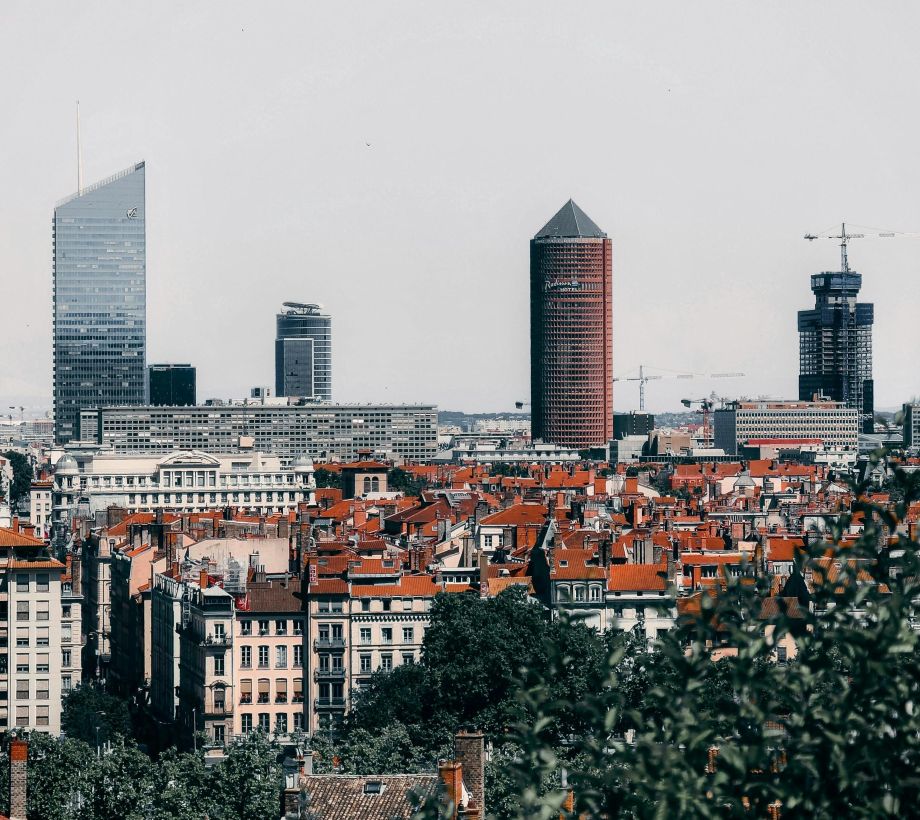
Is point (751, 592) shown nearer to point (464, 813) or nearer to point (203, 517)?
point (464, 813)

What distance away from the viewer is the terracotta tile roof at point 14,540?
283 ft

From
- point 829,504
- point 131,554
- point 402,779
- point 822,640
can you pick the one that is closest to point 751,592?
point 822,640

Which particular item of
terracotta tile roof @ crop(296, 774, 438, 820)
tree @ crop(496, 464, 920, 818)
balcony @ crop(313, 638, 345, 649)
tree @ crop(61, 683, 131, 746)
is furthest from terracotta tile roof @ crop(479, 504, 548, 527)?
tree @ crop(496, 464, 920, 818)

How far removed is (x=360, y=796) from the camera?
1812 inches

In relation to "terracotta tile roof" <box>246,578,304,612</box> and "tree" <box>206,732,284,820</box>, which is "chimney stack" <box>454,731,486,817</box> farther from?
"terracotta tile roof" <box>246,578,304,612</box>

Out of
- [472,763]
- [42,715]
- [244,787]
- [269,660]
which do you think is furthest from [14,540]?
[472,763]

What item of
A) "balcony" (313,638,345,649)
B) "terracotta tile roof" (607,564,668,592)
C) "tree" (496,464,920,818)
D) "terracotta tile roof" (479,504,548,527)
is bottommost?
"balcony" (313,638,345,649)

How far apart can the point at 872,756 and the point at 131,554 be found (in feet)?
298

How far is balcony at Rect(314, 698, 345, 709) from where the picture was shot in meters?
90.0

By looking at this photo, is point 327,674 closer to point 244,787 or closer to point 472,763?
point 244,787

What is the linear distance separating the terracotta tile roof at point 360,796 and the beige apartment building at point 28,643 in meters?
39.7

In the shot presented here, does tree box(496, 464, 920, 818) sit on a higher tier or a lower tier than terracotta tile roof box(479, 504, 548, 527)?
higher

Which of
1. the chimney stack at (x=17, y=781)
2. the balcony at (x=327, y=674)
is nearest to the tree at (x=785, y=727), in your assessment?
the chimney stack at (x=17, y=781)

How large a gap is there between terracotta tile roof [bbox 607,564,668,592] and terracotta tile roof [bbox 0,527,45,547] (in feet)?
74.2
